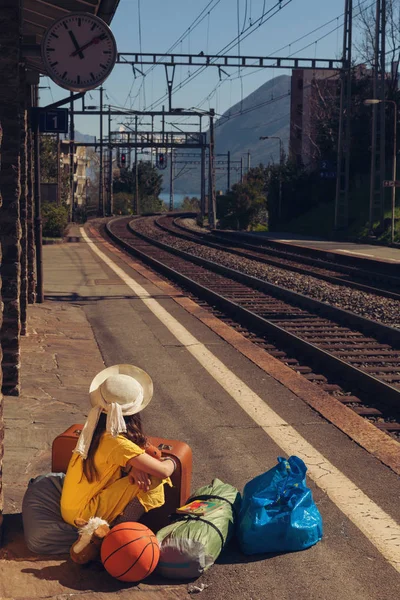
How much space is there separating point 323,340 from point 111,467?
24.9 feet

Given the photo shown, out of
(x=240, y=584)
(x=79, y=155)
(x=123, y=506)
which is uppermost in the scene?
(x=79, y=155)

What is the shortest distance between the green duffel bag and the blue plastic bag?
120 mm

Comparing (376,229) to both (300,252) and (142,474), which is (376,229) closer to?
(300,252)

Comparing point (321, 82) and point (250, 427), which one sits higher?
point (321, 82)

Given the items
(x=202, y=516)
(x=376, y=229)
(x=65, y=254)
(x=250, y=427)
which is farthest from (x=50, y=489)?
(x=376, y=229)

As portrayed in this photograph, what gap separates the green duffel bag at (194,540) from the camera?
444 cm

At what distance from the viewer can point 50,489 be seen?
4.83 meters

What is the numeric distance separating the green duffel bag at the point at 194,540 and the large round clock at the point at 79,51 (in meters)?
5.98

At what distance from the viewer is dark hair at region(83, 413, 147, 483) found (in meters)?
4.59

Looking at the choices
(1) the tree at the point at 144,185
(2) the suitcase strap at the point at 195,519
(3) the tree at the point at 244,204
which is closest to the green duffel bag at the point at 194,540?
(2) the suitcase strap at the point at 195,519

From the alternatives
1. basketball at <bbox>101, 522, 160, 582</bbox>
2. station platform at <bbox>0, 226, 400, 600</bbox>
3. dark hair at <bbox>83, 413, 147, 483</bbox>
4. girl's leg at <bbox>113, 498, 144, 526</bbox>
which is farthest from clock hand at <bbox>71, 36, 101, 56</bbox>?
basketball at <bbox>101, 522, 160, 582</bbox>

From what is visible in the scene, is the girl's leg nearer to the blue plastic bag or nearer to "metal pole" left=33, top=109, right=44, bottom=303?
the blue plastic bag

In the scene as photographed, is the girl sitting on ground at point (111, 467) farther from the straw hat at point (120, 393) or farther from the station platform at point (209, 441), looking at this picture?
the station platform at point (209, 441)

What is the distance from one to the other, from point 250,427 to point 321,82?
210ft
